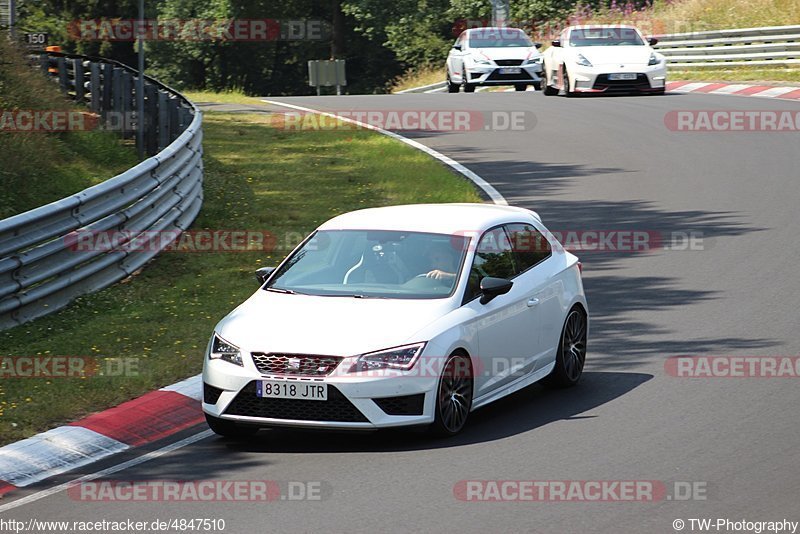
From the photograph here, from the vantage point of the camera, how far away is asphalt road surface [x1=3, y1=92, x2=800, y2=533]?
7344mm

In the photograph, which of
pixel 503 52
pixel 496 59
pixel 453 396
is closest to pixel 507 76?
pixel 496 59

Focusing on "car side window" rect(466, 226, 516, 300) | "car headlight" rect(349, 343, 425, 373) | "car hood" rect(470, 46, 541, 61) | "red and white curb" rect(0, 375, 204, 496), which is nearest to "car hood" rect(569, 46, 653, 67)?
"car hood" rect(470, 46, 541, 61)

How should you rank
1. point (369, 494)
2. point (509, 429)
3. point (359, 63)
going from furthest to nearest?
point (359, 63) → point (509, 429) → point (369, 494)

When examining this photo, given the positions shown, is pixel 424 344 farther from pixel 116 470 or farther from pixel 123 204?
pixel 123 204

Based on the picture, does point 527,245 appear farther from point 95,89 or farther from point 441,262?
point 95,89

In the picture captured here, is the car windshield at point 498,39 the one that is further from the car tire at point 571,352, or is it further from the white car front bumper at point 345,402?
the white car front bumper at point 345,402

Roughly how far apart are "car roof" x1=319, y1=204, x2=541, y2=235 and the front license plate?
6.05ft

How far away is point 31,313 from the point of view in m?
12.4

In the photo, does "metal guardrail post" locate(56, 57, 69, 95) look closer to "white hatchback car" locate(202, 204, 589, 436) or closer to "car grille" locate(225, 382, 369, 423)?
"white hatchback car" locate(202, 204, 589, 436)

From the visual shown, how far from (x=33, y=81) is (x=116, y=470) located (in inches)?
545

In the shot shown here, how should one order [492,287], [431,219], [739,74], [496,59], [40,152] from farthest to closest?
[496,59] < [739,74] < [40,152] < [431,219] < [492,287]

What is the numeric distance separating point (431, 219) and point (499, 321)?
1.04 meters

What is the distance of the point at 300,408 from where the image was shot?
341 inches

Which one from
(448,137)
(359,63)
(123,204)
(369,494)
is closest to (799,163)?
(448,137)
